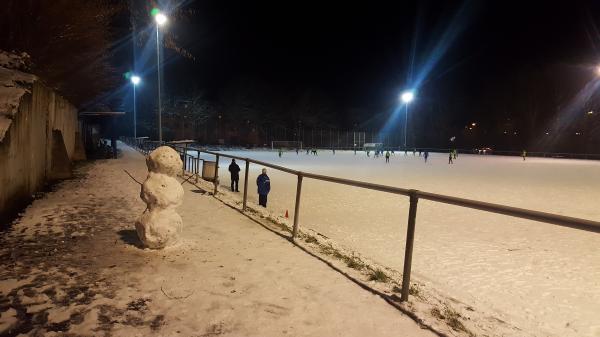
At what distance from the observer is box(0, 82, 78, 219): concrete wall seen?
5598 mm

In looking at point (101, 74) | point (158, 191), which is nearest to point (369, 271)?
point (158, 191)

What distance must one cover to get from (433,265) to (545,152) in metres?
57.7

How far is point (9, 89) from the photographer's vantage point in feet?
21.1

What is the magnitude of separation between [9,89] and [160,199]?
3.84m

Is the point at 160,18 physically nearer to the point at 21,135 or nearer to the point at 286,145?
the point at 21,135

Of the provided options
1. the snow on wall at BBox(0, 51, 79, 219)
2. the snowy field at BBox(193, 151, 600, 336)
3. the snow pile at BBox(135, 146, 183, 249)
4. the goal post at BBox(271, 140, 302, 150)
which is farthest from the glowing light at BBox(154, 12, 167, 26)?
the goal post at BBox(271, 140, 302, 150)

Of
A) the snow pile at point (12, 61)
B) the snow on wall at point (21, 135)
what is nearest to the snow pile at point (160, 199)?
the snow on wall at point (21, 135)

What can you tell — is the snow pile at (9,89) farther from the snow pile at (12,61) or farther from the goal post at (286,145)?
the goal post at (286,145)

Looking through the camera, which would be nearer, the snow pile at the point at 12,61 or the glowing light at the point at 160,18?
the snow pile at the point at 12,61

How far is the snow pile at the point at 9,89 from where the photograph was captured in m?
5.71

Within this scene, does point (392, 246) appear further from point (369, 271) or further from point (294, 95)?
point (294, 95)

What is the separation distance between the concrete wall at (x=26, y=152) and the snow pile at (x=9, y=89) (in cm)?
11

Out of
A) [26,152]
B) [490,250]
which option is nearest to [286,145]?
[490,250]

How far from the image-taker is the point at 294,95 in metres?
82.1
